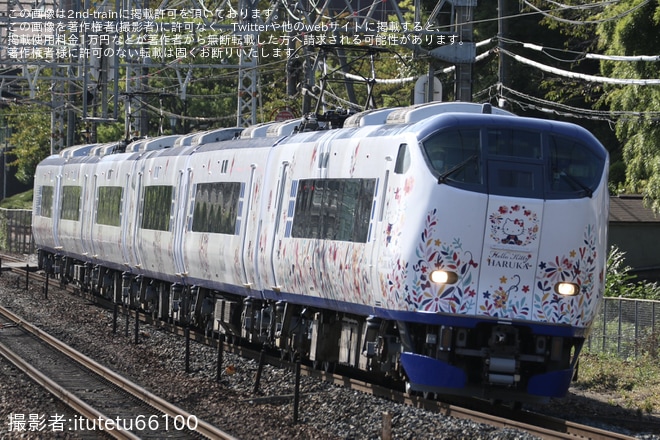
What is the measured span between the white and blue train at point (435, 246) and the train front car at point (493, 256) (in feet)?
0.04

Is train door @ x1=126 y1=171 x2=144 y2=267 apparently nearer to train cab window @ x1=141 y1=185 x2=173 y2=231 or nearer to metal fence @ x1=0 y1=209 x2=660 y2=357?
train cab window @ x1=141 y1=185 x2=173 y2=231

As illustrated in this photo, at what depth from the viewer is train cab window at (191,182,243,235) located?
17906mm

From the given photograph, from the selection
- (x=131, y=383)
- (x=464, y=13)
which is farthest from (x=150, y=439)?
(x=464, y=13)

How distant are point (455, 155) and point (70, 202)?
19.4 meters

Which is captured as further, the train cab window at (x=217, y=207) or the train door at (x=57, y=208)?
the train door at (x=57, y=208)

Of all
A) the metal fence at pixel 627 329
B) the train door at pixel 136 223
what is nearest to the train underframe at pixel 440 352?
the metal fence at pixel 627 329

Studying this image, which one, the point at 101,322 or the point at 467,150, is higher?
the point at 467,150

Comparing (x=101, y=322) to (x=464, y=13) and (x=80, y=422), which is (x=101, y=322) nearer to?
(x=464, y=13)

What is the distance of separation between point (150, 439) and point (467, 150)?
4154mm

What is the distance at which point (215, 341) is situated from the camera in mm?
19781

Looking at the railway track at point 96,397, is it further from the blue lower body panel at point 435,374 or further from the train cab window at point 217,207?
the train cab window at point 217,207

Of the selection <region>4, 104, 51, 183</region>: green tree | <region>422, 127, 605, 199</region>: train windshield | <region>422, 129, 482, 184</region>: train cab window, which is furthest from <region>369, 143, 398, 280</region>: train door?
<region>4, 104, 51, 183</region>: green tree

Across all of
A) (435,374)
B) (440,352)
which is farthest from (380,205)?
(435,374)

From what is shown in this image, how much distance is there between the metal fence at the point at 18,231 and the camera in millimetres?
48853
